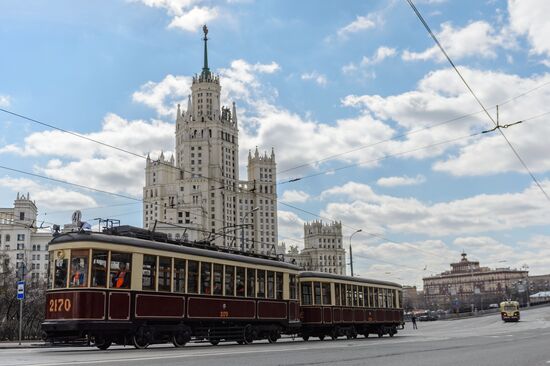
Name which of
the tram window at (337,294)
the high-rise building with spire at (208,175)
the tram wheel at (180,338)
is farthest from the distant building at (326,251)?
the tram wheel at (180,338)

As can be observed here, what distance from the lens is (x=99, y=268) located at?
55.7ft

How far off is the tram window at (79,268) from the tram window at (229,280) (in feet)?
18.7

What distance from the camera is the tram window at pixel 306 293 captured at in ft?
89.8

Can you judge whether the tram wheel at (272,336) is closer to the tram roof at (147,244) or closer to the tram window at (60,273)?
the tram roof at (147,244)

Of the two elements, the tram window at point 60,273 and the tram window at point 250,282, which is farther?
the tram window at point 250,282

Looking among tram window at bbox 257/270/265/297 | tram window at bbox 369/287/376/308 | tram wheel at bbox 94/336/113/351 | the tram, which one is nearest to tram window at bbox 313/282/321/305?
the tram

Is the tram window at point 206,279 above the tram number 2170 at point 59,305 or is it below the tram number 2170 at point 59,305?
above

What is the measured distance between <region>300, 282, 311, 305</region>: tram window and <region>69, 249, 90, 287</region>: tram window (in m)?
12.5

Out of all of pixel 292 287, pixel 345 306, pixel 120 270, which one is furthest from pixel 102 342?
pixel 345 306

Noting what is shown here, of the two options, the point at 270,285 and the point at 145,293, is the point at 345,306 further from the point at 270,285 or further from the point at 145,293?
the point at 145,293

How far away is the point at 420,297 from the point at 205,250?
172698 mm

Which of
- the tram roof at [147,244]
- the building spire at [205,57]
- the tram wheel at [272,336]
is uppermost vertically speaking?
the building spire at [205,57]

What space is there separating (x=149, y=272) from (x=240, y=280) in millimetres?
4600

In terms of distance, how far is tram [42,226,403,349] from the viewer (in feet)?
54.9
